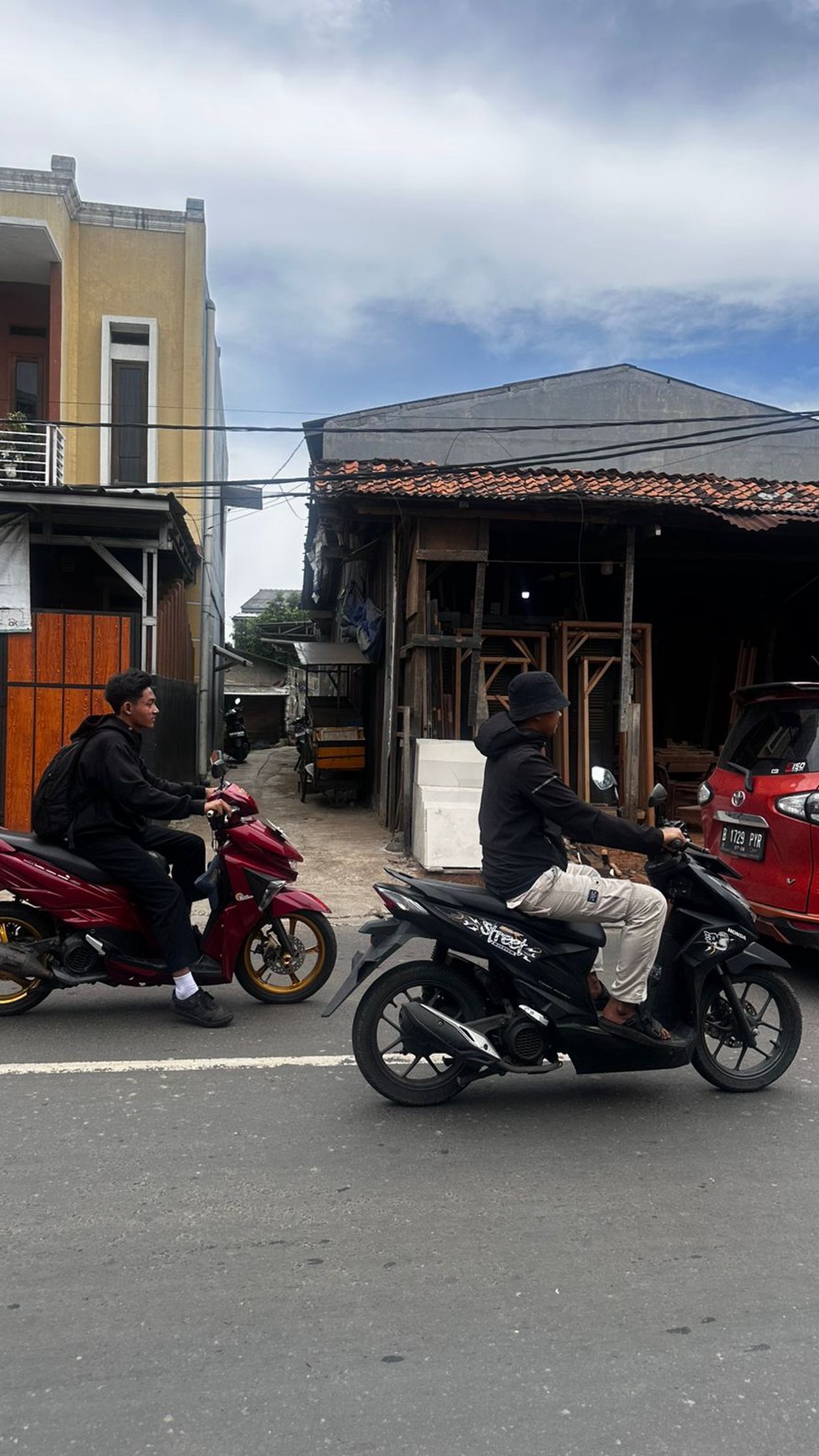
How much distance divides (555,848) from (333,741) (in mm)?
10925

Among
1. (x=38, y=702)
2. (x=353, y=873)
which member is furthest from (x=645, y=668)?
(x=38, y=702)

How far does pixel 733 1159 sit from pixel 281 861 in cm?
263

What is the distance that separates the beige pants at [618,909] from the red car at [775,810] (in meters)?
2.00

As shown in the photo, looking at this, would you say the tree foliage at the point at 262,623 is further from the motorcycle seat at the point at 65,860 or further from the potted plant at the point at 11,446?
the motorcycle seat at the point at 65,860

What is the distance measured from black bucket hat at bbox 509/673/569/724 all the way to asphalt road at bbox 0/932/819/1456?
5.23 ft

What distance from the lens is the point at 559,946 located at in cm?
388

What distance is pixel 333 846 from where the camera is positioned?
36.7 feet

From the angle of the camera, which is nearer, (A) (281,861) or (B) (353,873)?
(A) (281,861)

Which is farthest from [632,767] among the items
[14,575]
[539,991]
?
[539,991]

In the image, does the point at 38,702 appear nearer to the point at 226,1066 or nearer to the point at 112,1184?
the point at 226,1066

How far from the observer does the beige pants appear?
150 inches

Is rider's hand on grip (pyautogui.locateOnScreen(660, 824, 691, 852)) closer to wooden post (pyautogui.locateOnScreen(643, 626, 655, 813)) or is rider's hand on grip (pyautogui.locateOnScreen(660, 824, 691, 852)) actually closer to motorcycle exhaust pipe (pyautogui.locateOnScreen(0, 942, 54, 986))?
motorcycle exhaust pipe (pyautogui.locateOnScreen(0, 942, 54, 986))

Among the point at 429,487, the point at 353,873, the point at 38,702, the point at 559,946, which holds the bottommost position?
the point at 353,873

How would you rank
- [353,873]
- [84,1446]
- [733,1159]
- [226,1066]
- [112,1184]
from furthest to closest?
[353,873] < [226,1066] < [733,1159] < [112,1184] < [84,1446]
